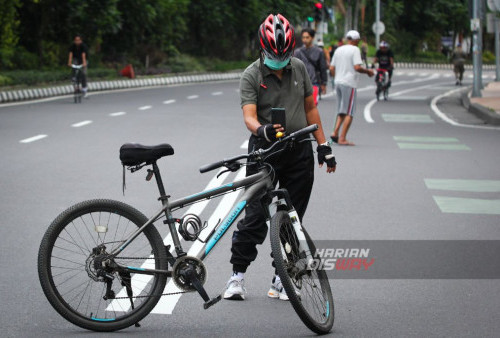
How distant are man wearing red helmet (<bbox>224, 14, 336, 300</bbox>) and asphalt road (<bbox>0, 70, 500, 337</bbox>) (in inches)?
11.8

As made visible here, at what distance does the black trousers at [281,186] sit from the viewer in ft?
21.0

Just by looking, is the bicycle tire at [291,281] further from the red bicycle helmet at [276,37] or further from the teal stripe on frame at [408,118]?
the teal stripe on frame at [408,118]

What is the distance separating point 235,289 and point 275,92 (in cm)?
124

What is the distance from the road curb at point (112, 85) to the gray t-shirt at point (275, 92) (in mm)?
22732

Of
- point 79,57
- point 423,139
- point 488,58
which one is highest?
point 79,57

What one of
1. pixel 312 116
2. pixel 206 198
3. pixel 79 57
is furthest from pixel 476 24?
pixel 206 198

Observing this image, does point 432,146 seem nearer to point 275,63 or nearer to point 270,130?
point 275,63

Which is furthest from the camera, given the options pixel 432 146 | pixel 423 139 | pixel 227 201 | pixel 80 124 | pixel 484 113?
pixel 484 113

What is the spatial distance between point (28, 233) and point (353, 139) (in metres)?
9.78

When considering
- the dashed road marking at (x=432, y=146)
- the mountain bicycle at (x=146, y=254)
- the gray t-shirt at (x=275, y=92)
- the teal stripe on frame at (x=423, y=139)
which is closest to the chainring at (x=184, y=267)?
the mountain bicycle at (x=146, y=254)

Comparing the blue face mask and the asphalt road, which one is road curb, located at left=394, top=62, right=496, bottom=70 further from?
the blue face mask

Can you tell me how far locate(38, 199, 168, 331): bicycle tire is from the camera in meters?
5.59

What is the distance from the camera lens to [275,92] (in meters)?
6.45

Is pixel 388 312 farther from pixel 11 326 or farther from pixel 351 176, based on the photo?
pixel 351 176
